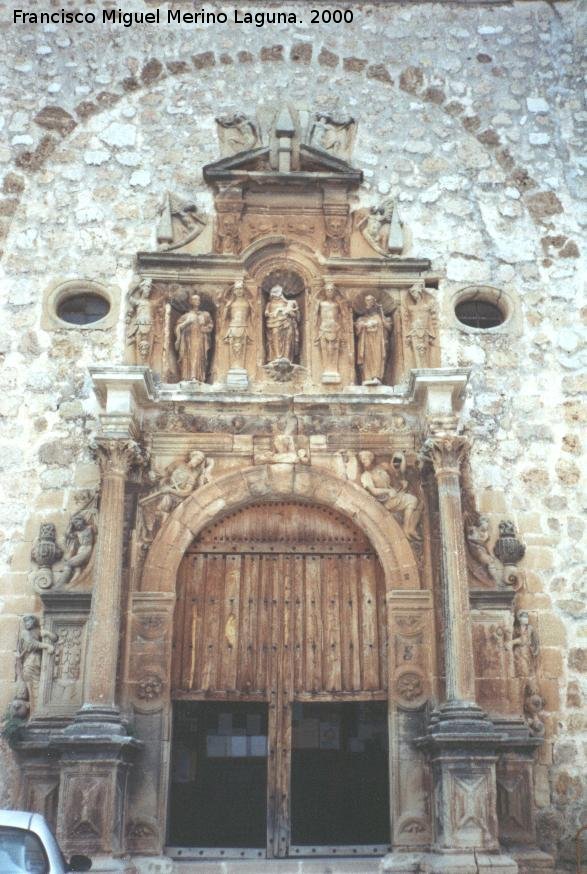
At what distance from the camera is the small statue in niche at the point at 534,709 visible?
7.64 m

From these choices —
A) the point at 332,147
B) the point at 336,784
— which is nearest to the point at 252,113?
the point at 332,147

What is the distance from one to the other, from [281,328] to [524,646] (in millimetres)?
3547

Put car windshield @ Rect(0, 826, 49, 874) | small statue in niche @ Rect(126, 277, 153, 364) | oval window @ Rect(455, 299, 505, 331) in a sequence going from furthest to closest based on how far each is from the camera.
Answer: oval window @ Rect(455, 299, 505, 331)
small statue in niche @ Rect(126, 277, 153, 364)
car windshield @ Rect(0, 826, 49, 874)

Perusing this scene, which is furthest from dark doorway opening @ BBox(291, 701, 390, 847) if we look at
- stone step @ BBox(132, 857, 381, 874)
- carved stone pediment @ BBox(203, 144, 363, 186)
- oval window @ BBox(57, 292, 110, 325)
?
carved stone pediment @ BBox(203, 144, 363, 186)

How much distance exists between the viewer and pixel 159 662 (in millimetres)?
7719

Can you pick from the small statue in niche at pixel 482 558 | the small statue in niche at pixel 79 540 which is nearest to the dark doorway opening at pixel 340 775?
the small statue in niche at pixel 482 558

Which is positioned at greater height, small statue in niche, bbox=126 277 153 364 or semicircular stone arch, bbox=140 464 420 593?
small statue in niche, bbox=126 277 153 364

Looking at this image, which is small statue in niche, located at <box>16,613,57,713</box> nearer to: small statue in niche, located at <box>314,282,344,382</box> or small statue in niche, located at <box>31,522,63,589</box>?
small statue in niche, located at <box>31,522,63,589</box>

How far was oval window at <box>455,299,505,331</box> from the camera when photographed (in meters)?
9.18

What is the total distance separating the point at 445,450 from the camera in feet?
26.1

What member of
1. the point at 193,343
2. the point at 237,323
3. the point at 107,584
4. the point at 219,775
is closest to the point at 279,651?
the point at 219,775

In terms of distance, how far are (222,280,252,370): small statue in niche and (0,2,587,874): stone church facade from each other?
0.11 ft

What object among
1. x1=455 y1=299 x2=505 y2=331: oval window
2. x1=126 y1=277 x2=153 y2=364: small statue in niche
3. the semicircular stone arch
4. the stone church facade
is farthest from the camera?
x1=455 y1=299 x2=505 y2=331: oval window

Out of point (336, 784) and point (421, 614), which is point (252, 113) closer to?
point (421, 614)
